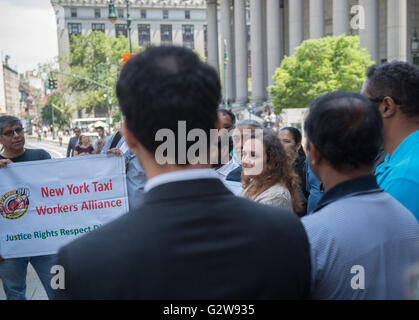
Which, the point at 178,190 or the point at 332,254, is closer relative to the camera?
the point at 178,190

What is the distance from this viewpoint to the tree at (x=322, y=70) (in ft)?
114

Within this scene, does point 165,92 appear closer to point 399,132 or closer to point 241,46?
point 399,132

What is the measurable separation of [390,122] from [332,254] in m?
1.34

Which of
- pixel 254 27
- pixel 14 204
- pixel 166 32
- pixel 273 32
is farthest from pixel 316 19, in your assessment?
pixel 166 32

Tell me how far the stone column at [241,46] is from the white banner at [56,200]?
5553cm

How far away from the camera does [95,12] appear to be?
115 meters

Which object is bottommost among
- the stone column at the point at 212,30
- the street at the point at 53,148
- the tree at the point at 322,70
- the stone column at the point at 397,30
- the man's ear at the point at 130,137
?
the street at the point at 53,148

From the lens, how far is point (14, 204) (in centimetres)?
565

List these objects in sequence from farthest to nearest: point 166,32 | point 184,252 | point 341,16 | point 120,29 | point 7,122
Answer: point 166,32 → point 120,29 → point 341,16 → point 7,122 → point 184,252

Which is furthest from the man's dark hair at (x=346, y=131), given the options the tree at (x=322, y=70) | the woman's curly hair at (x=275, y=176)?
the tree at (x=322, y=70)

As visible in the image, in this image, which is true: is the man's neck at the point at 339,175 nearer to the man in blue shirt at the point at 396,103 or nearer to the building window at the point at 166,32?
the man in blue shirt at the point at 396,103

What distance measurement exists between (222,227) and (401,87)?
1.97m
